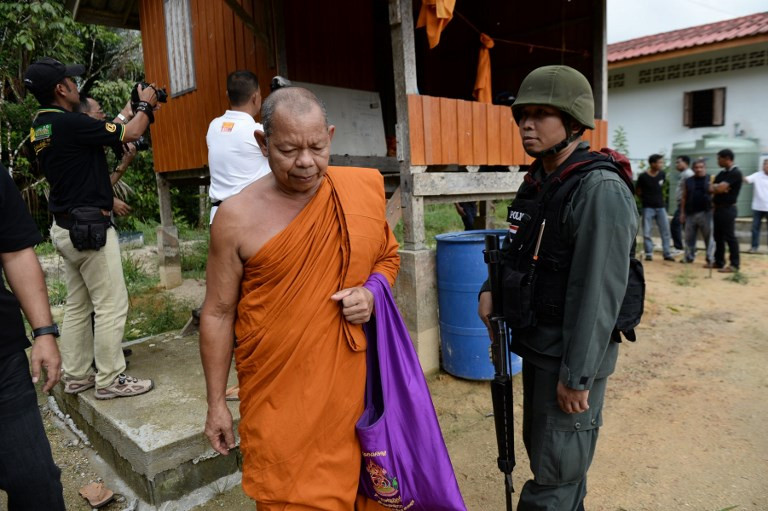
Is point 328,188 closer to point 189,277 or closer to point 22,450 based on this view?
point 22,450

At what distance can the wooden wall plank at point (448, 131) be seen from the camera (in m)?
4.67

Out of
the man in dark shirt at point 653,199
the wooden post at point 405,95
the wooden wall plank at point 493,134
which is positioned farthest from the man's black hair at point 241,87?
the man in dark shirt at point 653,199

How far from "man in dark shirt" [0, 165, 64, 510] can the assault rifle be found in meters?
1.76

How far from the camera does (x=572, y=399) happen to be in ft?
5.96

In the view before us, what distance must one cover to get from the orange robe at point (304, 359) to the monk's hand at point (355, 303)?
30mm

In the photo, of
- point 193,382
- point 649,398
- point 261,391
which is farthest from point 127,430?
point 649,398

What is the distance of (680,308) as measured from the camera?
258 inches

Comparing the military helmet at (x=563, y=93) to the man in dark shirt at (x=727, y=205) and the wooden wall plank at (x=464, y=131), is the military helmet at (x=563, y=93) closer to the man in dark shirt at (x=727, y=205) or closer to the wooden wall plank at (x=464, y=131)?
the wooden wall plank at (x=464, y=131)

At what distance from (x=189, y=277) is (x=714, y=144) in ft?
35.1

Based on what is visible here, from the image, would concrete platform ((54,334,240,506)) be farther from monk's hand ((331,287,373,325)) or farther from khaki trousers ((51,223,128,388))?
monk's hand ((331,287,373,325))

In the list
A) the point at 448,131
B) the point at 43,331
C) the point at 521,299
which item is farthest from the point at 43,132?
the point at 448,131

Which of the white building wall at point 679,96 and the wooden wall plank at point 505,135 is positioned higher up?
the white building wall at point 679,96

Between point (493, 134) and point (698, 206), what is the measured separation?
17.9 ft

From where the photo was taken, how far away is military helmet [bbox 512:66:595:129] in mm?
1913
